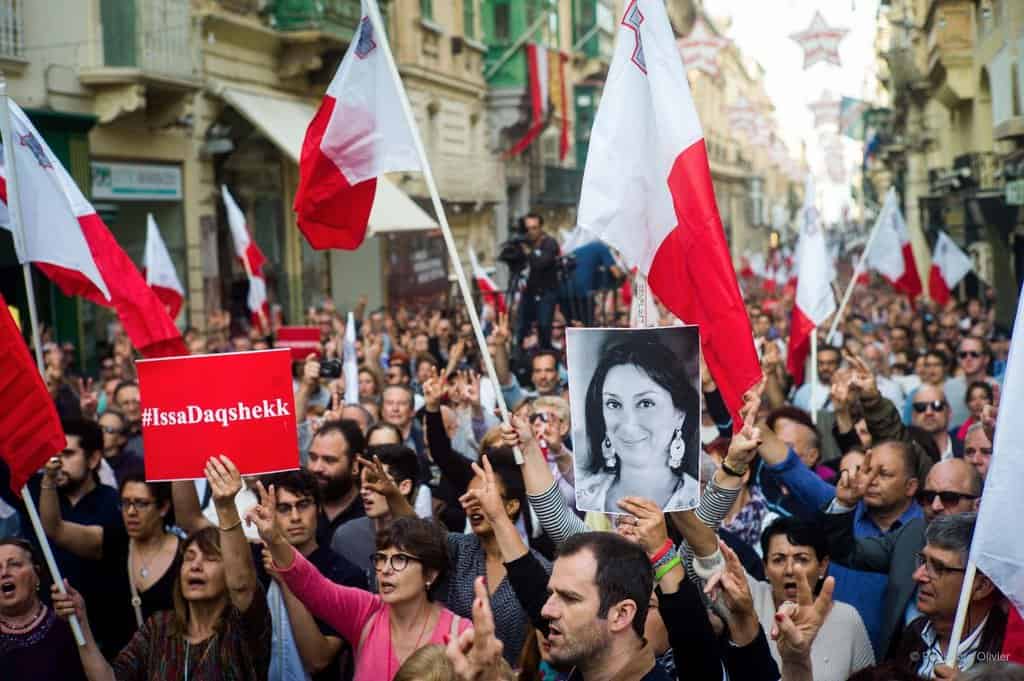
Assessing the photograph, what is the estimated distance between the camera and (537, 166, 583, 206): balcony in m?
36.4

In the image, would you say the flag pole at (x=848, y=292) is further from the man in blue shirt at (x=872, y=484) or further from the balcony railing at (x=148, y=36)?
the balcony railing at (x=148, y=36)

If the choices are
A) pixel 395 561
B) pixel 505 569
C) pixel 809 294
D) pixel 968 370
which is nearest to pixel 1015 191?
pixel 968 370

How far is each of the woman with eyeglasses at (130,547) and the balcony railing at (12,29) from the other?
10896 millimetres

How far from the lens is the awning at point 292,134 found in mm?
19233

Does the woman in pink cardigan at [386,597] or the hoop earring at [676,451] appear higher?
the hoop earring at [676,451]

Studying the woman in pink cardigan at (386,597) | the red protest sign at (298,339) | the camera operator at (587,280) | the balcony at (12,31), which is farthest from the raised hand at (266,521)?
the balcony at (12,31)

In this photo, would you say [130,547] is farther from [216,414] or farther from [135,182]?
[135,182]

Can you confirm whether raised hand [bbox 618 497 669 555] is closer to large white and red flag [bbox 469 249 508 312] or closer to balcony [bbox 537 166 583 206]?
large white and red flag [bbox 469 249 508 312]

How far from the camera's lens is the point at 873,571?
5.25m

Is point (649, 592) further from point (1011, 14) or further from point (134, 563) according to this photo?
point (1011, 14)

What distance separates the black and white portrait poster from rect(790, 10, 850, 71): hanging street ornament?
19.0 m

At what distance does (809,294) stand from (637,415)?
6.13 meters

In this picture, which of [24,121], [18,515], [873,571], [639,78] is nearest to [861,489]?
[873,571]

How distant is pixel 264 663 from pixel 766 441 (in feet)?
7.76
